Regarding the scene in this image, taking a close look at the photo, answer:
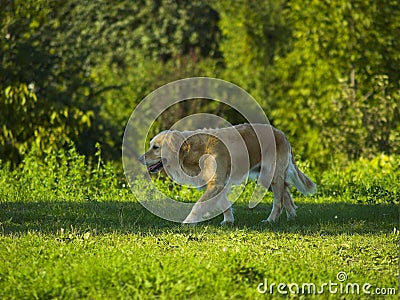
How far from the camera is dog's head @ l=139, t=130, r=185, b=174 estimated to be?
8.42 metres

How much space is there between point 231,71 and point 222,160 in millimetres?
11964

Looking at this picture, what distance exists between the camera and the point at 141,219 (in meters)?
8.22

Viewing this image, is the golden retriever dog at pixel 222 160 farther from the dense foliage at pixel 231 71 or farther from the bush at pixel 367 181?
the dense foliage at pixel 231 71

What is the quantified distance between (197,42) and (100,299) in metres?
17.4

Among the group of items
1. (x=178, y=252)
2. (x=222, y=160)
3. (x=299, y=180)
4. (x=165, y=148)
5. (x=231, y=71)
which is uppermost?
(x=231, y=71)

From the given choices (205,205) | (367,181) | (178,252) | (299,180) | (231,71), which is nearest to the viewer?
(178,252)

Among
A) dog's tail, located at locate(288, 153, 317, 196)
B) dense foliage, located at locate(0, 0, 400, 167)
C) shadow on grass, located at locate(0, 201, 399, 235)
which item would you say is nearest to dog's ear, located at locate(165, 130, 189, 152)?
shadow on grass, located at locate(0, 201, 399, 235)

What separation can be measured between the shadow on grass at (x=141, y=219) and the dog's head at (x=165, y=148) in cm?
65

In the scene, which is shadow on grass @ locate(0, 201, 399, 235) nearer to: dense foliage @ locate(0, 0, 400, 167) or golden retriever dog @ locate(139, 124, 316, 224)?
golden retriever dog @ locate(139, 124, 316, 224)

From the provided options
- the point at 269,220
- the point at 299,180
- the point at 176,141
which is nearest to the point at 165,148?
the point at 176,141

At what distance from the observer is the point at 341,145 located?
14.7 metres

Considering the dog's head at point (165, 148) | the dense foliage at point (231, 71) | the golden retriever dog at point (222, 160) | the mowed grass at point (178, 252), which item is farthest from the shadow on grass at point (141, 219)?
the dense foliage at point (231, 71)

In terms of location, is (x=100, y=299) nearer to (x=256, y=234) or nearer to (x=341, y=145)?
(x=256, y=234)

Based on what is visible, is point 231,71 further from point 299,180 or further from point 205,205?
point 205,205
